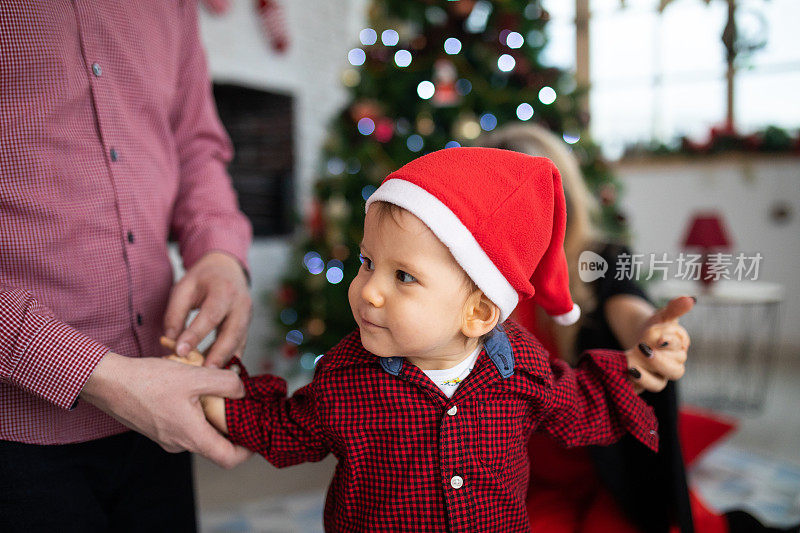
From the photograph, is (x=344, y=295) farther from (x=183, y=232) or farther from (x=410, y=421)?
(x=410, y=421)

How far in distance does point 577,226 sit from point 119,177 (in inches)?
38.9

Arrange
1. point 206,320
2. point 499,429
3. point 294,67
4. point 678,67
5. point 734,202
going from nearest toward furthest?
point 499,429 → point 206,320 → point 294,67 → point 734,202 → point 678,67

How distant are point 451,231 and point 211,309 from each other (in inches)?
17.9

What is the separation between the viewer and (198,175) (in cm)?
117

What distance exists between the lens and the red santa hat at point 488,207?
76 cm

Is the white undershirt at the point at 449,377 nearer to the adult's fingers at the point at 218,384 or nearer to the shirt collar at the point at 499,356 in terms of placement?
the shirt collar at the point at 499,356

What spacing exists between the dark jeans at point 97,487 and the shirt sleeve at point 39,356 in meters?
0.13

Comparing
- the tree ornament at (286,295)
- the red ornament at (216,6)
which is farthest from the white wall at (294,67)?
A: the tree ornament at (286,295)

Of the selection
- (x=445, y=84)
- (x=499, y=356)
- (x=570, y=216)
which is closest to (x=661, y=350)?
(x=499, y=356)

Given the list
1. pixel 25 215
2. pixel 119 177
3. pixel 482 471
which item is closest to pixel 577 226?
pixel 482 471

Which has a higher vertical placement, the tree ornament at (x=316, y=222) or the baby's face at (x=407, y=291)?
the baby's face at (x=407, y=291)

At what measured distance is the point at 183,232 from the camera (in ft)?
3.73

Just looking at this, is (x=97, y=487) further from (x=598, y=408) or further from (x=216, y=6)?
(x=216, y=6)

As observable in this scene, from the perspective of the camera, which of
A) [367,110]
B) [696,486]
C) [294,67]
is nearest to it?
[696,486]
